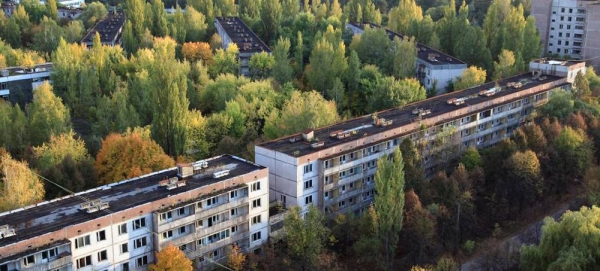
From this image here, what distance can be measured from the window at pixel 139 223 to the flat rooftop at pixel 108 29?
37483 millimetres

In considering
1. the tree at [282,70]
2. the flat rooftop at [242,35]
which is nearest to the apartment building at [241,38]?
the flat rooftop at [242,35]

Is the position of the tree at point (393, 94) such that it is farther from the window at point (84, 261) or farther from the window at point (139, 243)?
the window at point (84, 261)

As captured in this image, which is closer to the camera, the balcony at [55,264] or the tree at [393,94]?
the balcony at [55,264]

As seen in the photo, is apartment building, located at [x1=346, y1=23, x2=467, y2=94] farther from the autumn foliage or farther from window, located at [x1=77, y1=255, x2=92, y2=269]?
window, located at [x1=77, y1=255, x2=92, y2=269]

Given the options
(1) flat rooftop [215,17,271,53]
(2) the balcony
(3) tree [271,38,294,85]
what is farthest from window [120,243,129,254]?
(1) flat rooftop [215,17,271,53]

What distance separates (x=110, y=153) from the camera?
31.3m

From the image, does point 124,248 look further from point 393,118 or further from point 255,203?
point 393,118

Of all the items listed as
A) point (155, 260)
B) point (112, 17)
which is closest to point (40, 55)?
point (112, 17)

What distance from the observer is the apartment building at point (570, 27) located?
205 ft

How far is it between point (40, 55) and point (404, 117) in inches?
1490

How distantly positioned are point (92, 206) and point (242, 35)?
39.9 metres

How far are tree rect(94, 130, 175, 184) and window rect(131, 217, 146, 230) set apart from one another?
711 centimetres

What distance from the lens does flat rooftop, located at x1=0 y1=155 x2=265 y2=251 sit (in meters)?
21.8

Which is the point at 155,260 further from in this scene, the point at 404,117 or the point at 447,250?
the point at 404,117
